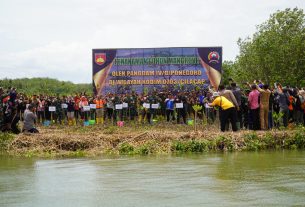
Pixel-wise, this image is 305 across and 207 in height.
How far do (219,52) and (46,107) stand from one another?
11.6 metres

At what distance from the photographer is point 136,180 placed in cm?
991

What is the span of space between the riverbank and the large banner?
58.0 ft

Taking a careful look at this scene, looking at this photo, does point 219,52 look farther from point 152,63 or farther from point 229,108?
point 229,108

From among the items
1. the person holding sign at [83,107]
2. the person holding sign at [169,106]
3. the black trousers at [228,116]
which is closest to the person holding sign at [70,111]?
the person holding sign at [83,107]

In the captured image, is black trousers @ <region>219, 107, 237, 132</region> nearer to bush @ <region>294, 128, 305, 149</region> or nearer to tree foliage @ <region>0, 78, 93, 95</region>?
bush @ <region>294, 128, 305, 149</region>

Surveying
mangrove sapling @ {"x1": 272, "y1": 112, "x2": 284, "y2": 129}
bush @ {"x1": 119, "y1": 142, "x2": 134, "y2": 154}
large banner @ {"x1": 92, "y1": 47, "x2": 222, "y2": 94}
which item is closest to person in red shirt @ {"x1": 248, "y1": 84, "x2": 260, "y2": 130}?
mangrove sapling @ {"x1": 272, "y1": 112, "x2": 284, "y2": 129}

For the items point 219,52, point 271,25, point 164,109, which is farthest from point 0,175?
point 271,25

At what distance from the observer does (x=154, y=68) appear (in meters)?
34.3

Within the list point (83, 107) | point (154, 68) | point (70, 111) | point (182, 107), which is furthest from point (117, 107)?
point (154, 68)

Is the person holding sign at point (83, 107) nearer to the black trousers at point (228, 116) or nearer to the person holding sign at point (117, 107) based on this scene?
the person holding sign at point (117, 107)

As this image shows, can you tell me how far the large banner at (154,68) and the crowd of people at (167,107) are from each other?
580 cm

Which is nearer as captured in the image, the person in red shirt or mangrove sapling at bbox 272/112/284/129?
the person in red shirt

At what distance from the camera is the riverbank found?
1511 centimetres

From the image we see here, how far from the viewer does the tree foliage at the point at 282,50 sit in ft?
139
